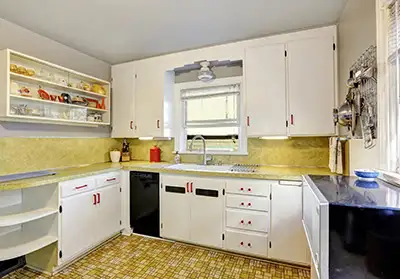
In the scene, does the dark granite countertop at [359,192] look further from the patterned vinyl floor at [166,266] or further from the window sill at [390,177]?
the patterned vinyl floor at [166,266]

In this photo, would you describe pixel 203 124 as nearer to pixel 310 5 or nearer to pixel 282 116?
pixel 282 116

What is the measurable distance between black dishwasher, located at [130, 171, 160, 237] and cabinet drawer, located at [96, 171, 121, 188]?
17 cm

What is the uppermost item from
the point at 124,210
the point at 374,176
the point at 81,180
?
the point at 374,176

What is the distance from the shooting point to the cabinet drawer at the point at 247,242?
2336 millimetres

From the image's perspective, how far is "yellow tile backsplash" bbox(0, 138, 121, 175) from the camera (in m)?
2.28

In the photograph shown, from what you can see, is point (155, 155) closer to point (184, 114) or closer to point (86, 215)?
point (184, 114)

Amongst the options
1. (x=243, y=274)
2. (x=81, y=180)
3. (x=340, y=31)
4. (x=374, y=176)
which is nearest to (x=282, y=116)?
(x=340, y=31)

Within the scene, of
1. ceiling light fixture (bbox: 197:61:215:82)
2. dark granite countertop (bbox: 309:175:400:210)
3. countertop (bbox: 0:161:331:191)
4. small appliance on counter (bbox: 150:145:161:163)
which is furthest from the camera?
small appliance on counter (bbox: 150:145:161:163)

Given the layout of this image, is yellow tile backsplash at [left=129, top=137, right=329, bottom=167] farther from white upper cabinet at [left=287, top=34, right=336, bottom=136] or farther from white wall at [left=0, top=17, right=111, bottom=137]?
white wall at [left=0, top=17, right=111, bottom=137]

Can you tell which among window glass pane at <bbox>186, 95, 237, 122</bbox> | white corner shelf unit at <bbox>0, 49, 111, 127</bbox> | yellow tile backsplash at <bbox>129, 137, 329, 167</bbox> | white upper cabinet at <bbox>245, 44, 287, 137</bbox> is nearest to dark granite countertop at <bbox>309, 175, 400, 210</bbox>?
white upper cabinet at <bbox>245, 44, 287, 137</bbox>

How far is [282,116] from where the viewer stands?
2533 mm

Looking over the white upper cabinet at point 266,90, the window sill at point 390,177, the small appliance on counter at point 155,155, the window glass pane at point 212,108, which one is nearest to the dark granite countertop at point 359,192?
the window sill at point 390,177

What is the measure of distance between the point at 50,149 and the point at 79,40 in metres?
1.34

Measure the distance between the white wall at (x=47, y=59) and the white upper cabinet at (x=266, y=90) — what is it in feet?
7.12
